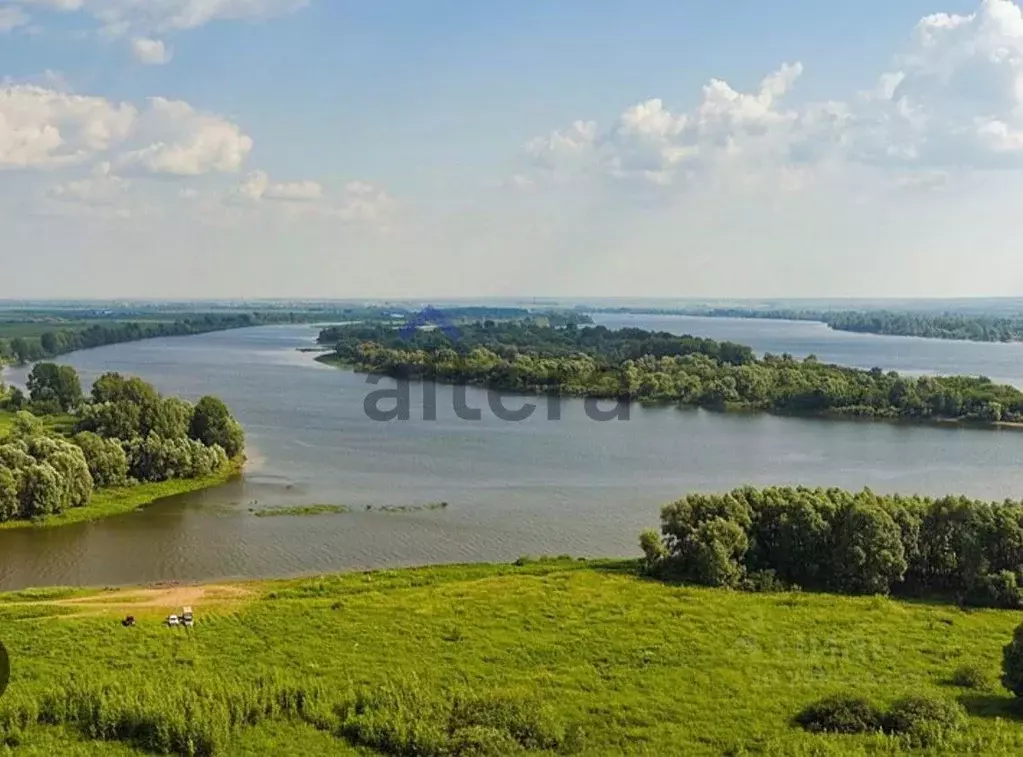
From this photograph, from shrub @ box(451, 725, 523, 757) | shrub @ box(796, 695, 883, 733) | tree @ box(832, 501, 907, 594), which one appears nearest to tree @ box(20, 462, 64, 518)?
shrub @ box(451, 725, 523, 757)

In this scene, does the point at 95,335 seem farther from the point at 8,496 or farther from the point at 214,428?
the point at 8,496

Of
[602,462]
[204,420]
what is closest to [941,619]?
[602,462]

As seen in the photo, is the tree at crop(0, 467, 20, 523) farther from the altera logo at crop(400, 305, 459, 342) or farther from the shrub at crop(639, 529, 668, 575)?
the altera logo at crop(400, 305, 459, 342)

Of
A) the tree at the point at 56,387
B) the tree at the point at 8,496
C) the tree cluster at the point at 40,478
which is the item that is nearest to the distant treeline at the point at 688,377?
the tree at the point at 56,387

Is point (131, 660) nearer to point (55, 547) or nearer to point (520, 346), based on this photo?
point (55, 547)

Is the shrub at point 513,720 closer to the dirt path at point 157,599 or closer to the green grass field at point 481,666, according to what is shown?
the green grass field at point 481,666
